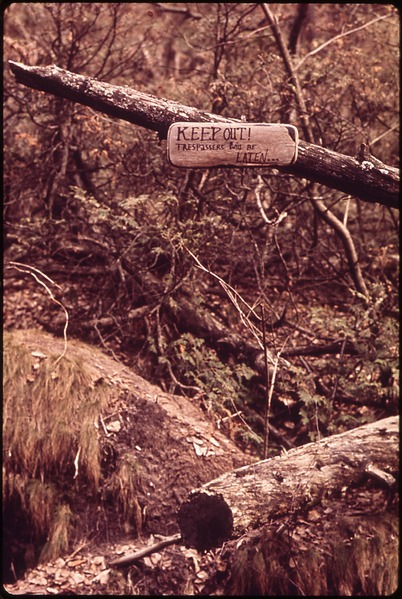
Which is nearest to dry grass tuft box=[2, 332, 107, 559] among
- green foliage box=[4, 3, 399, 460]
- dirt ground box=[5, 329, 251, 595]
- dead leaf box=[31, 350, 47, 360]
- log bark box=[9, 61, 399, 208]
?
dirt ground box=[5, 329, 251, 595]

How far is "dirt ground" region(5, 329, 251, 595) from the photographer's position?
177 inches

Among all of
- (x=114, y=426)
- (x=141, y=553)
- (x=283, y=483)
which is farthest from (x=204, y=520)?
(x=114, y=426)

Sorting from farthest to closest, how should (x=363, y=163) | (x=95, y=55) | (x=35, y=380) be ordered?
1. (x=95, y=55)
2. (x=35, y=380)
3. (x=363, y=163)

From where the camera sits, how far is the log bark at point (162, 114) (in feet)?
10.2

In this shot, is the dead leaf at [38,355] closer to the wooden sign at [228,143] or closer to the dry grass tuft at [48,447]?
the dry grass tuft at [48,447]

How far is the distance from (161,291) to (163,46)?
5.24m

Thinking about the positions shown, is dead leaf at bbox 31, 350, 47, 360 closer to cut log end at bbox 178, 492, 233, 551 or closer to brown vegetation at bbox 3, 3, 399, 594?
brown vegetation at bbox 3, 3, 399, 594

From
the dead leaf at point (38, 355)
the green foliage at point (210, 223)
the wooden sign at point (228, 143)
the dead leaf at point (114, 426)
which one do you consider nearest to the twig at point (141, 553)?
the dead leaf at point (114, 426)

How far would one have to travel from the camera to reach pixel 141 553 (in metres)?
4.53

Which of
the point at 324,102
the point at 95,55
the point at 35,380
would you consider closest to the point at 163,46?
the point at 95,55

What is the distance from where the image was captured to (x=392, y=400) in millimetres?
5477

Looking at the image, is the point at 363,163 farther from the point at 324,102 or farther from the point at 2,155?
the point at 2,155

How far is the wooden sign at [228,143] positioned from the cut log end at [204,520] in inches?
91.0

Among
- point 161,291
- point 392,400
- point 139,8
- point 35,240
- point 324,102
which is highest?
point 139,8
